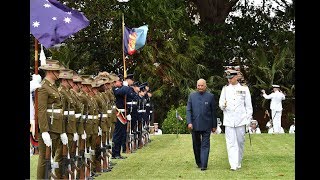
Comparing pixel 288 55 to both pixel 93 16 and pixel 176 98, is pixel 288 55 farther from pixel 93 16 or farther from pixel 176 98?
pixel 93 16

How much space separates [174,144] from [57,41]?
1212 centimetres

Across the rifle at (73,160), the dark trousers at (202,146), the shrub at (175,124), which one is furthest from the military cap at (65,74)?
the shrub at (175,124)

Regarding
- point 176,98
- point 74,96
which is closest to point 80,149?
point 74,96

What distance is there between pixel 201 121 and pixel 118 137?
359 centimetres

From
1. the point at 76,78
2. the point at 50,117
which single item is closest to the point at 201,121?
the point at 76,78

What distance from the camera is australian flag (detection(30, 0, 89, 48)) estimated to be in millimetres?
14289

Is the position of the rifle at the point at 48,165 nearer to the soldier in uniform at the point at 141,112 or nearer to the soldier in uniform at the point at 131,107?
the soldier in uniform at the point at 131,107

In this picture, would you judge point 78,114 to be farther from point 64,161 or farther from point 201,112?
point 201,112

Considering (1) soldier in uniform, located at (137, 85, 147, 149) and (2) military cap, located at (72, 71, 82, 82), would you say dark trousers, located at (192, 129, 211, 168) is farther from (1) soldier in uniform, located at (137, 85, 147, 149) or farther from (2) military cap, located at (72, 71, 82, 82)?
(1) soldier in uniform, located at (137, 85, 147, 149)

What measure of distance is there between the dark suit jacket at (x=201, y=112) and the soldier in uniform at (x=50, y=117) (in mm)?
4682

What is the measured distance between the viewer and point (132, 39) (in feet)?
87.2

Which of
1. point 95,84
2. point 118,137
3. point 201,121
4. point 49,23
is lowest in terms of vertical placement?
point 118,137

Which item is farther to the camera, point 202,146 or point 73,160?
point 202,146

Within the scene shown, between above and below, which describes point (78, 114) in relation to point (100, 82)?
below
